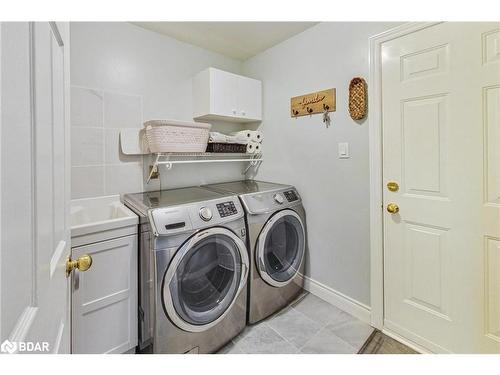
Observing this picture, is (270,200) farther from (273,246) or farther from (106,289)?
(106,289)

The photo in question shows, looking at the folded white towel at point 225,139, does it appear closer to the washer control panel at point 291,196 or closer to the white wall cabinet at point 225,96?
the white wall cabinet at point 225,96

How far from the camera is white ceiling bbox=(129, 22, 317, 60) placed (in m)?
1.96

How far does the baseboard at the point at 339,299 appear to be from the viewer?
180 cm

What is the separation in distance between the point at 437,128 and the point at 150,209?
1704 mm

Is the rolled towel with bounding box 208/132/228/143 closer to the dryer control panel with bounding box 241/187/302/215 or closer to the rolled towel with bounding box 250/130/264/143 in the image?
the rolled towel with bounding box 250/130/264/143

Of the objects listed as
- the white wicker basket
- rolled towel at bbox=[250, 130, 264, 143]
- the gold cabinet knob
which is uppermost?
rolled towel at bbox=[250, 130, 264, 143]

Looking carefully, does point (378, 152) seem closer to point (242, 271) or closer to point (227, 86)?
point (242, 271)

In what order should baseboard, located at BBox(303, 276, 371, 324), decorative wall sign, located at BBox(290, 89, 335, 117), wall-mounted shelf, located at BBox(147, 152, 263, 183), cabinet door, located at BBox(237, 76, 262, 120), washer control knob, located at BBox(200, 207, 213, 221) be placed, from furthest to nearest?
cabinet door, located at BBox(237, 76, 262, 120), wall-mounted shelf, located at BBox(147, 152, 263, 183), decorative wall sign, located at BBox(290, 89, 335, 117), baseboard, located at BBox(303, 276, 371, 324), washer control knob, located at BBox(200, 207, 213, 221)

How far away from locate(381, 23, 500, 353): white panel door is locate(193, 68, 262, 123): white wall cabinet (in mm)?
1211

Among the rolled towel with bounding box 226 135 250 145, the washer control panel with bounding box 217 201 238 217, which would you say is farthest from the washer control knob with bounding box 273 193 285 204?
the rolled towel with bounding box 226 135 250 145

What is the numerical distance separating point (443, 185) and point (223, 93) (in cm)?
180

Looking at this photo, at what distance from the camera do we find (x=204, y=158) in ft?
7.91
